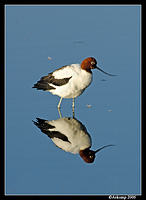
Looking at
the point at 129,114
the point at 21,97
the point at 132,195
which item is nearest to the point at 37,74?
the point at 21,97

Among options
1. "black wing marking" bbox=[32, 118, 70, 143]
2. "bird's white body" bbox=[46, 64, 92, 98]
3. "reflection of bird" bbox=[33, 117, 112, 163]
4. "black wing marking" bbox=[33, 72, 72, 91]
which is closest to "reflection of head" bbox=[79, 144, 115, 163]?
"reflection of bird" bbox=[33, 117, 112, 163]

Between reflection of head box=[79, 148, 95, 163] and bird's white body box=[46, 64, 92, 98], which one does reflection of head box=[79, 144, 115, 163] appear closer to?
reflection of head box=[79, 148, 95, 163]

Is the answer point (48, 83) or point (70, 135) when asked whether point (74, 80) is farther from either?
point (70, 135)

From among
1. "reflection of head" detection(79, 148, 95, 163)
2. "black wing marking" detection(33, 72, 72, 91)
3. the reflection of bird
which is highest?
"black wing marking" detection(33, 72, 72, 91)

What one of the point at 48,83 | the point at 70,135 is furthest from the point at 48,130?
→ the point at 48,83

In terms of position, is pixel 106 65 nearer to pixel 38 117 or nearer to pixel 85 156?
pixel 38 117

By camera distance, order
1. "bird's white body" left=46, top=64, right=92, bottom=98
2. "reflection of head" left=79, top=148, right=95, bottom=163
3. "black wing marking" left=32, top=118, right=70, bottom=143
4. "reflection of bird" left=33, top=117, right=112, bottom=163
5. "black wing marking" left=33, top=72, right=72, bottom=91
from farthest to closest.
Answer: "black wing marking" left=33, top=72, right=72, bottom=91, "bird's white body" left=46, top=64, right=92, bottom=98, "black wing marking" left=32, top=118, right=70, bottom=143, "reflection of bird" left=33, top=117, right=112, bottom=163, "reflection of head" left=79, top=148, right=95, bottom=163

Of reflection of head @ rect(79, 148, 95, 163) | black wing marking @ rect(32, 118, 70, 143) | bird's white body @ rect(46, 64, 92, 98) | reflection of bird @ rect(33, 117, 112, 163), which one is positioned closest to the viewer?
reflection of head @ rect(79, 148, 95, 163)
